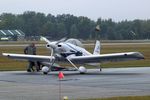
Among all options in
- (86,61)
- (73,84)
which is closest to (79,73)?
(86,61)

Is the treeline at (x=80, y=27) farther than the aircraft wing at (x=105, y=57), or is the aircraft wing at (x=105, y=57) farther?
the treeline at (x=80, y=27)

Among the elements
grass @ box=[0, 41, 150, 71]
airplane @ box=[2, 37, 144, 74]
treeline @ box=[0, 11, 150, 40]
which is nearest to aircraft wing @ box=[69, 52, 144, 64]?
airplane @ box=[2, 37, 144, 74]

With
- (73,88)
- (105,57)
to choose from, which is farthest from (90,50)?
(73,88)

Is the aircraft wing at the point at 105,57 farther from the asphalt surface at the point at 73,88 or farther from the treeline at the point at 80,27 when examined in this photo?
the treeline at the point at 80,27

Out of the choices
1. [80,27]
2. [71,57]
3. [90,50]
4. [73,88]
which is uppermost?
[80,27]

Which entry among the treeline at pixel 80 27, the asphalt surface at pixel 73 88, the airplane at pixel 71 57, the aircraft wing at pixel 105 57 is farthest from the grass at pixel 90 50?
the treeline at pixel 80 27

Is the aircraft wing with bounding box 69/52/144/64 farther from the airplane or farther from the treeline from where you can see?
the treeline

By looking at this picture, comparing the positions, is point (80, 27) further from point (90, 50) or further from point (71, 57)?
point (71, 57)

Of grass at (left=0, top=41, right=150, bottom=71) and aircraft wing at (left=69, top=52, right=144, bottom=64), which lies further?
grass at (left=0, top=41, right=150, bottom=71)

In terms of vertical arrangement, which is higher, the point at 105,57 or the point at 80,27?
the point at 80,27

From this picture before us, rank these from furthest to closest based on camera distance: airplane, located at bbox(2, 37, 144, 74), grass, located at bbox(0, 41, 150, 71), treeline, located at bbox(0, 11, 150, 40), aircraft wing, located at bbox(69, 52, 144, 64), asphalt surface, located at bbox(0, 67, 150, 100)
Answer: treeline, located at bbox(0, 11, 150, 40) → grass, located at bbox(0, 41, 150, 71) → airplane, located at bbox(2, 37, 144, 74) → aircraft wing, located at bbox(69, 52, 144, 64) → asphalt surface, located at bbox(0, 67, 150, 100)

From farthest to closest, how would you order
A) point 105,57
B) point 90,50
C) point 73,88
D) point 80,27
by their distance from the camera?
point 80,27
point 90,50
point 105,57
point 73,88

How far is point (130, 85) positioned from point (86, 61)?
398 inches

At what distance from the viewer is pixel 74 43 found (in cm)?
3534
